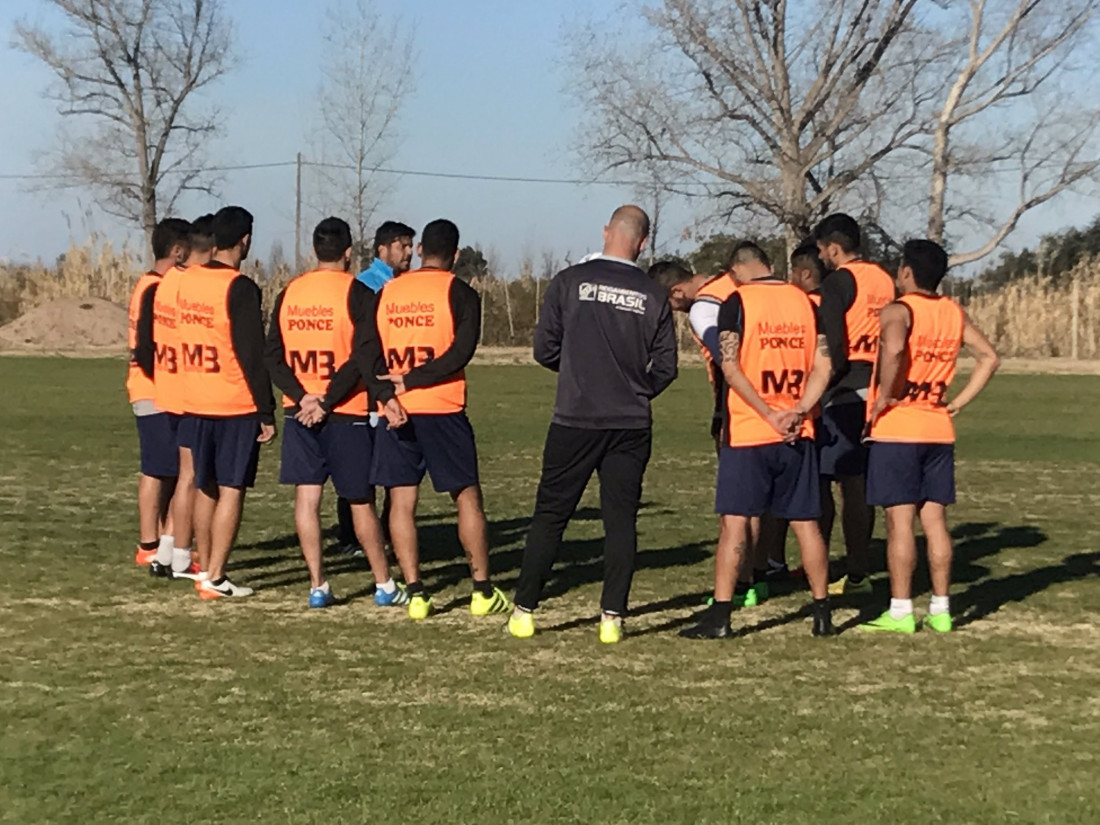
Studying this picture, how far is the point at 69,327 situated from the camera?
1725 inches

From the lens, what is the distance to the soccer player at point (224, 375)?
330 inches

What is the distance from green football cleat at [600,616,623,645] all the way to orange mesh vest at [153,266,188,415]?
2.92m

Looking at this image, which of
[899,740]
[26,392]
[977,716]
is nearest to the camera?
[899,740]

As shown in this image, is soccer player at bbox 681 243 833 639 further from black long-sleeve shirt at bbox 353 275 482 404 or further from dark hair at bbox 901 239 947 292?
black long-sleeve shirt at bbox 353 275 482 404

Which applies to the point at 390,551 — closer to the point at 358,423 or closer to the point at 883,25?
the point at 358,423

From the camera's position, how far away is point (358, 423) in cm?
820

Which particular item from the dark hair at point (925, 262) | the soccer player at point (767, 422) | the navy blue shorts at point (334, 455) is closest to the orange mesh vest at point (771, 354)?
the soccer player at point (767, 422)

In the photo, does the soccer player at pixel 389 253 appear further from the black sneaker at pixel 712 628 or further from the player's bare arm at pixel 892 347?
the player's bare arm at pixel 892 347

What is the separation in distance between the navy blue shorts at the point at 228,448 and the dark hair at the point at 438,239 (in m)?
1.47

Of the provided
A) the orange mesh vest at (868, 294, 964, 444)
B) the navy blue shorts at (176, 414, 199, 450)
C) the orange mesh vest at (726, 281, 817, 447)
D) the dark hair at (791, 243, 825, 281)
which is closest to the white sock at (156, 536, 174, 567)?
the navy blue shorts at (176, 414, 199, 450)

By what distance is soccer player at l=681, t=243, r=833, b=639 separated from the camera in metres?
7.50

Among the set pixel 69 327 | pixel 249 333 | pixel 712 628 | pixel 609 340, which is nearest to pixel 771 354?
pixel 609 340

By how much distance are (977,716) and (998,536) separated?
551cm

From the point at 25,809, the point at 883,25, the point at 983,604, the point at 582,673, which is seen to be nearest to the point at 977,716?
the point at 582,673
